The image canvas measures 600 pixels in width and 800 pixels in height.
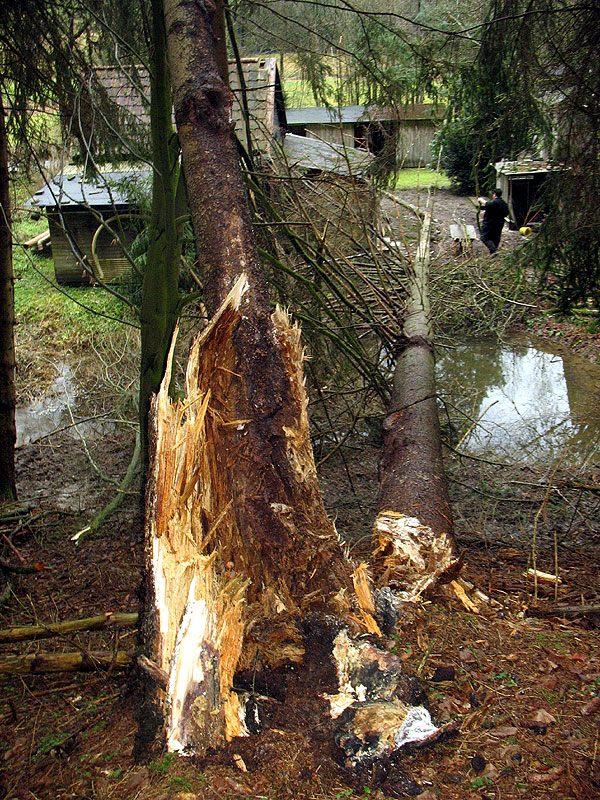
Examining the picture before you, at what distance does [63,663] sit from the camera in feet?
A: 8.84

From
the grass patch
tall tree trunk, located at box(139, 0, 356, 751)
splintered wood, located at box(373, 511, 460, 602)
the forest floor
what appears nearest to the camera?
the forest floor

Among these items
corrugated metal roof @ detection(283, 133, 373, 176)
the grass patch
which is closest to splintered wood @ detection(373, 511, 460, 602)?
corrugated metal roof @ detection(283, 133, 373, 176)

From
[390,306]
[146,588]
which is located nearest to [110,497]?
[390,306]

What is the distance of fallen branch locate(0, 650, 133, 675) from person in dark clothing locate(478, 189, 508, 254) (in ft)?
40.6

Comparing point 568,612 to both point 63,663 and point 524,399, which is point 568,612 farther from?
point 524,399

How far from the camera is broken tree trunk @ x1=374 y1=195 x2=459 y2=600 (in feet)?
9.64

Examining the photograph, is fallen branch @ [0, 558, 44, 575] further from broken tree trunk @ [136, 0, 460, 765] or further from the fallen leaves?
the fallen leaves

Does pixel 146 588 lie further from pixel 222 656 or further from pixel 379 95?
pixel 379 95

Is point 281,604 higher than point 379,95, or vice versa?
point 379,95

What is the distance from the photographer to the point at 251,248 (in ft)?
9.25

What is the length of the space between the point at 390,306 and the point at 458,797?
4.80 meters

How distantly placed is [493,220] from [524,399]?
617 centimetres

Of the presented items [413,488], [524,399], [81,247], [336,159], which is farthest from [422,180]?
[413,488]

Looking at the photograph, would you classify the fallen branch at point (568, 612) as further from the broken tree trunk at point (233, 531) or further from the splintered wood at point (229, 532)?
the splintered wood at point (229, 532)
